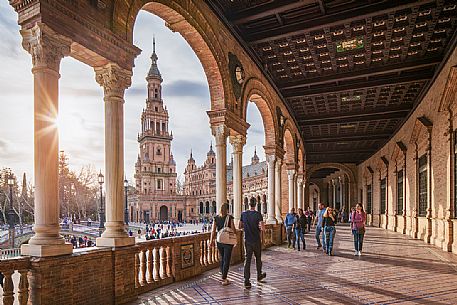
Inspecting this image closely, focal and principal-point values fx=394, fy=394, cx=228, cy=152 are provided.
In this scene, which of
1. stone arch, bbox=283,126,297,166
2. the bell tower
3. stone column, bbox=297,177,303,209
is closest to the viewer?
stone arch, bbox=283,126,297,166

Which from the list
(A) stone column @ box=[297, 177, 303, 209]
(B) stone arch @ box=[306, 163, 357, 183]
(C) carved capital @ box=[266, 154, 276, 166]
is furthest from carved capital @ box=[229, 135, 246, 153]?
(B) stone arch @ box=[306, 163, 357, 183]

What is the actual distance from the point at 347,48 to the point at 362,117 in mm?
9008

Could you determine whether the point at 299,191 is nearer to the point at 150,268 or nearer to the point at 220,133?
the point at 220,133

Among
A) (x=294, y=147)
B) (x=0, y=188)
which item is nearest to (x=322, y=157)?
(x=294, y=147)

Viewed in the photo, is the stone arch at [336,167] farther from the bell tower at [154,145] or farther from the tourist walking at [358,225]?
the bell tower at [154,145]

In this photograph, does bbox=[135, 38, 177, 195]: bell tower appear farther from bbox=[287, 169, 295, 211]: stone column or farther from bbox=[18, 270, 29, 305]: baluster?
bbox=[18, 270, 29, 305]: baluster

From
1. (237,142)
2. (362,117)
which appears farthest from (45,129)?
(362,117)

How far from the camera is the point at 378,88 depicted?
16094 mm

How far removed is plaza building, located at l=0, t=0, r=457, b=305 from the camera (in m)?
5.22

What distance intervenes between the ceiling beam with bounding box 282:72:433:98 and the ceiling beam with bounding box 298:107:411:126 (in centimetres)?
440

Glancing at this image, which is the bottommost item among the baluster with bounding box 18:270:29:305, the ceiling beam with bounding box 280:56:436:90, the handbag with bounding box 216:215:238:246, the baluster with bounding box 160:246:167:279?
the baluster with bounding box 160:246:167:279

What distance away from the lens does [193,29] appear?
29.3ft

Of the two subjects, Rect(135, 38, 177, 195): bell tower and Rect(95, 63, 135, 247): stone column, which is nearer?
Rect(95, 63, 135, 247): stone column

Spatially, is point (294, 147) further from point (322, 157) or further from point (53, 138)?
point (53, 138)
